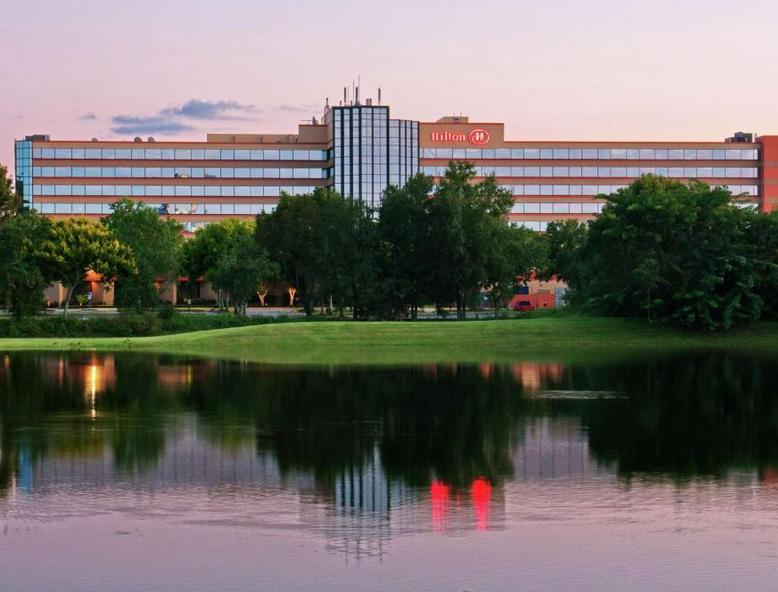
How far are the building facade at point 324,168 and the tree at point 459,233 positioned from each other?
316ft

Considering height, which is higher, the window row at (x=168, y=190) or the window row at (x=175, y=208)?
the window row at (x=168, y=190)

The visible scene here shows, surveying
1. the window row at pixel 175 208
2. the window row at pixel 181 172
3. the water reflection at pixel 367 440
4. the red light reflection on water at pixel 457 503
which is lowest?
the red light reflection on water at pixel 457 503

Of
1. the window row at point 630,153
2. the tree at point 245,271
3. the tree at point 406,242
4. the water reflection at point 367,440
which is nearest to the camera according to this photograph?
the water reflection at point 367,440

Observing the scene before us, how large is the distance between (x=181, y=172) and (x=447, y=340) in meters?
126

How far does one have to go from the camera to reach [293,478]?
20.8 m

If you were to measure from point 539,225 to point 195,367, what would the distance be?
140m

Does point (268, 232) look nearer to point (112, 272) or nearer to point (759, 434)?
point (112, 272)

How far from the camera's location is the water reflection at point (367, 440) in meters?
18.9

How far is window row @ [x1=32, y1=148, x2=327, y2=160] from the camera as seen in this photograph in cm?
18312

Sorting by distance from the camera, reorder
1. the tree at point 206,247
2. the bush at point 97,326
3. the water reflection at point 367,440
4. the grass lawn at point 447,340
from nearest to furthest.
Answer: the water reflection at point 367,440 < the grass lawn at point 447,340 < the bush at point 97,326 < the tree at point 206,247

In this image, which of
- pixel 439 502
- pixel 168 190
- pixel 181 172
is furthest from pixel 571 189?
pixel 439 502

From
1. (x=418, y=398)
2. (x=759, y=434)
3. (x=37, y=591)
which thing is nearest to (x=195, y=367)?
(x=418, y=398)

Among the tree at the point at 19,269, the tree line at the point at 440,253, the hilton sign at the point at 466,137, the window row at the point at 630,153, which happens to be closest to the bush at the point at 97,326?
the tree at the point at 19,269

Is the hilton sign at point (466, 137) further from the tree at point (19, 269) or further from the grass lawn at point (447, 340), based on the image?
the grass lawn at point (447, 340)
